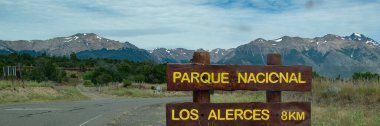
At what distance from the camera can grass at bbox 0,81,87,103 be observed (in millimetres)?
37562

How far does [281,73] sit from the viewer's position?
8.32 meters

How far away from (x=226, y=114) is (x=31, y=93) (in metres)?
34.9

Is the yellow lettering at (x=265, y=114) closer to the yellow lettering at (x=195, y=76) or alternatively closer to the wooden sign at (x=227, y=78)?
the wooden sign at (x=227, y=78)

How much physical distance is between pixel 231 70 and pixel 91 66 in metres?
122

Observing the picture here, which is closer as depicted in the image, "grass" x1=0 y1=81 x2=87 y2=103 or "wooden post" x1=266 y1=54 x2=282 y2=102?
"wooden post" x1=266 y1=54 x2=282 y2=102

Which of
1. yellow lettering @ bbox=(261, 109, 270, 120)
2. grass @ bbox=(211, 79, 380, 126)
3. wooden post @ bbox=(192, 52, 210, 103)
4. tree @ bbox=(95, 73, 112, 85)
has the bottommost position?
tree @ bbox=(95, 73, 112, 85)

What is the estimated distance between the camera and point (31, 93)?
133 ft

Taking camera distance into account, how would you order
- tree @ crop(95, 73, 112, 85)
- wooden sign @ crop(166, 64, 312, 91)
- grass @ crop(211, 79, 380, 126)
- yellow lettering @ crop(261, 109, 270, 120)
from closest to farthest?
wooden sign @ crop(166, 64, 312, 91), yellow lettering @ crop(261, 109, 270, 120), grass @ crop(211, 79, 380, 126), tree @ crop(95, 73, 112, 85)

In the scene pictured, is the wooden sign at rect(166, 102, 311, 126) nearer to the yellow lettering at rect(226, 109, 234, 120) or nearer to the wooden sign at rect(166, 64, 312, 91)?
the yellow lettering at rect(226, 109, 234, 120)

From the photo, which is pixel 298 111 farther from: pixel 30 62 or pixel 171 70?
pixel 30 62

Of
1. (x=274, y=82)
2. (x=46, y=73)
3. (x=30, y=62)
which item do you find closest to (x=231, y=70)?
(x=274, y=82)

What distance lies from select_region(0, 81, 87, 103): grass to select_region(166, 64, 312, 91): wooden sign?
2988 cm

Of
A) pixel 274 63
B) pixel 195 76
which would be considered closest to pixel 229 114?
pixel 195 76

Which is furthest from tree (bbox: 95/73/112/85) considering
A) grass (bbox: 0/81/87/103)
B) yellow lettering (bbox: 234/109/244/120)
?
yellow lettering (bbox: 234/109/244/120)
